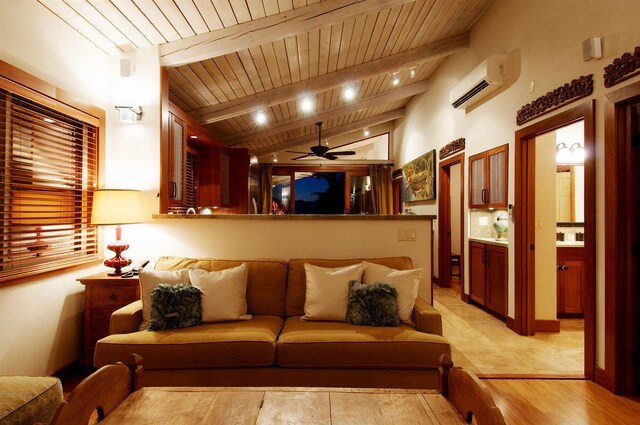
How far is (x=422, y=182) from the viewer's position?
6.26 m

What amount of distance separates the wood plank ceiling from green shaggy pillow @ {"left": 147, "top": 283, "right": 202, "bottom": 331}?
6.94ft

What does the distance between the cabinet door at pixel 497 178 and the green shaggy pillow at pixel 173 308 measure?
341cm

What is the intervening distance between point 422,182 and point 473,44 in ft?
8.01

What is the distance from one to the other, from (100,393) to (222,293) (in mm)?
1295

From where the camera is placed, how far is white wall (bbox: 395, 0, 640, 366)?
240 centimetres

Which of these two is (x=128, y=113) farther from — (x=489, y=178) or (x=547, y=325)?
(x=547, y=325)

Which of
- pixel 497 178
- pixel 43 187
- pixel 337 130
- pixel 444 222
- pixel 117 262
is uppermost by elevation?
pixel 337 130

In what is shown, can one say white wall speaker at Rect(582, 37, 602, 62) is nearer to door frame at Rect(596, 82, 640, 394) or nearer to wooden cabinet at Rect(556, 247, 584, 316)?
door frame at Rect(596, 82, 640, 394)

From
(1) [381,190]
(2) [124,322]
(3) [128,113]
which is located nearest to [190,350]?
(2) [124,322]

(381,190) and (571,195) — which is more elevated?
(381,190)

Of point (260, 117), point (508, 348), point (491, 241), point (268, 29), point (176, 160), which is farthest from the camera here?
point (260, 117)

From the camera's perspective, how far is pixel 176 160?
12.4 ft

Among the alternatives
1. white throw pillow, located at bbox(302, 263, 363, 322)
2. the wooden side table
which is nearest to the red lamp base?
the wooden side table

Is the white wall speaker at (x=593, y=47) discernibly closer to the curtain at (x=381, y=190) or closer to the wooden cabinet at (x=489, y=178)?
the wooden cabinet at (x=489, y=178)
